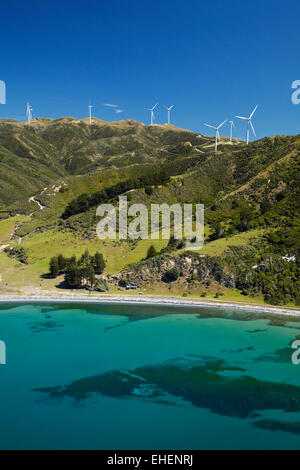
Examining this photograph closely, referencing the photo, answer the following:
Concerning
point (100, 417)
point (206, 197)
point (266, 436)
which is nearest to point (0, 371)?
point (100, 417)

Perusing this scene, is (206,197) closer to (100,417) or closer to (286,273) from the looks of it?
(286,273)

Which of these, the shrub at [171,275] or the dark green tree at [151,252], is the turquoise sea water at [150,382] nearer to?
the shrub at [171,275]

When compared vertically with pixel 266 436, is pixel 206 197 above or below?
above

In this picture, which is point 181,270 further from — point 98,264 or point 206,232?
point 206,232

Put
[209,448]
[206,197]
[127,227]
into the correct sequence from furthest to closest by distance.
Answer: [206,197] → [127,227] → [209,448]
